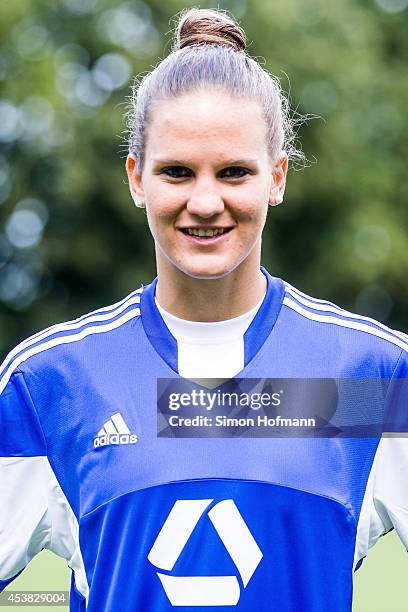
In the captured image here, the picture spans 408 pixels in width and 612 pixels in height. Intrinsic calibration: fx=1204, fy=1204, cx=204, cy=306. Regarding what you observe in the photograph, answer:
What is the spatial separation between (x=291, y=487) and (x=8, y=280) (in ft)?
56.1

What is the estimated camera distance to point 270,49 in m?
20.4

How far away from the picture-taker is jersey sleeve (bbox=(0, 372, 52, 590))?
236 cm

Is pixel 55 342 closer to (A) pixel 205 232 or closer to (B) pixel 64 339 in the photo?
(B) pixel 64 339

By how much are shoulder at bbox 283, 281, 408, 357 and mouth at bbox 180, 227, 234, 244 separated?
0.25 metres

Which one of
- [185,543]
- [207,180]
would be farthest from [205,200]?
A: [185,543]

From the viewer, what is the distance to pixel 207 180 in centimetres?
224

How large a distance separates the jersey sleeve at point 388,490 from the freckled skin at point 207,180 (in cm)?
41

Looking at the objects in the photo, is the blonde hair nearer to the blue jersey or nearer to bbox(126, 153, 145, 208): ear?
bbox(126, 153, 145, 208): ear

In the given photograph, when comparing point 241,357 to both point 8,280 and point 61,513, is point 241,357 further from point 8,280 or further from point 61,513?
point 8,280

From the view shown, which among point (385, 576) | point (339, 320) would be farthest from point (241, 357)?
point (385, 576)

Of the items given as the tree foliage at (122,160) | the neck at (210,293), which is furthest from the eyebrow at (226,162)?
the tree foliage at (122,160)

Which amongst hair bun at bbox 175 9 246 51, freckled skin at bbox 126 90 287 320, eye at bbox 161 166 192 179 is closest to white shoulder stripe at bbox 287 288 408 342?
freckled skin at bbox 126 90 287 320

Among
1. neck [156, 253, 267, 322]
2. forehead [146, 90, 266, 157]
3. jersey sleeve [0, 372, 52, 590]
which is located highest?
forehead [146, 90, 266, 157]

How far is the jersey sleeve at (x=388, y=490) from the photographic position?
90.6 inches
